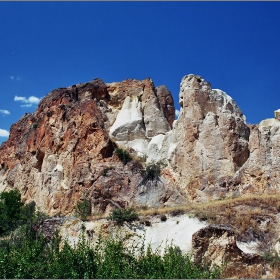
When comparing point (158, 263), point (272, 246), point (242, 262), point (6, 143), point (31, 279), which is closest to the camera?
point (31, 279)

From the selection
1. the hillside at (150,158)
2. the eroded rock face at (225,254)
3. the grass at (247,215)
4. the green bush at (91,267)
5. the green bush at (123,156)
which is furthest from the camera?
the green bush at (123,156)

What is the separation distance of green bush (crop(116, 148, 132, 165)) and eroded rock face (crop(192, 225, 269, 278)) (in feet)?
48.5

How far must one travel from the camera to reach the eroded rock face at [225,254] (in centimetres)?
1636

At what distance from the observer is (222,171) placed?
26109 mm

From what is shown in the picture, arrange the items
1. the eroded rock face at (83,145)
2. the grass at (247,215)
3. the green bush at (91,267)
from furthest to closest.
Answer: the eroded rock face at (83,145) < the grass at (247,215) < the green bush at (91,267)

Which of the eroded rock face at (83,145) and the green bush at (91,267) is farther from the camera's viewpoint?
the eroded rock face at (83,145)

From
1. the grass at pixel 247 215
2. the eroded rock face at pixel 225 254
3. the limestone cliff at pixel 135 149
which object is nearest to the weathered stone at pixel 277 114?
the limestone cliff at pixel 135 149

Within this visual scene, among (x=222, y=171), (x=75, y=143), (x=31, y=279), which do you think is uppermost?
(x=75, y=143)

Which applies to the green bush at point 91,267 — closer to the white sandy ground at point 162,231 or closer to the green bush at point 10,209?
the white sandy ground at point 162,231

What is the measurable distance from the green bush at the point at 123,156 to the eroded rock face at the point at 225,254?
14.8m

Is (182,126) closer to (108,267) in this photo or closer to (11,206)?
(11,206)

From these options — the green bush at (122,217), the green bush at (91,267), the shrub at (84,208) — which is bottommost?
the green bush at (91,267)

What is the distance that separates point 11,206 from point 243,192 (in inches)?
748

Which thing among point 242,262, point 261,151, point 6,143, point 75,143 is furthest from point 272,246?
point 6,143
